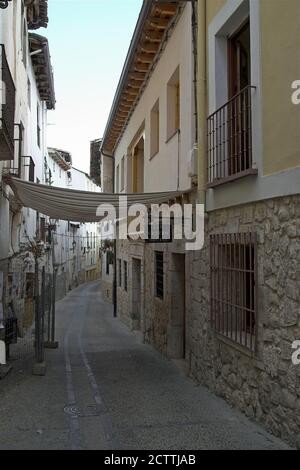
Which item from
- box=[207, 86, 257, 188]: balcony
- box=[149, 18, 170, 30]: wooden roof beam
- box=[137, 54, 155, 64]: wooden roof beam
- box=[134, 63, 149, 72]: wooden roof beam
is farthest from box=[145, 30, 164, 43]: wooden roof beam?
box=[207, 86, 257, 188]: balcony

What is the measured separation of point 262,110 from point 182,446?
3.24 metres

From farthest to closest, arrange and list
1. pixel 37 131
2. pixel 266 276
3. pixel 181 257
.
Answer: pixel 37 131 < pixel 181 257 < pixel 266 276

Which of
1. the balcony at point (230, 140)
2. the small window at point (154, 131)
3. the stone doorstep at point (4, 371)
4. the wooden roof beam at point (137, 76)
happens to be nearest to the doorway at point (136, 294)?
the small window at point (154, 131)

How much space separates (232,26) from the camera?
643 centimetres

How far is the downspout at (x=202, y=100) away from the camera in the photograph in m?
7.03

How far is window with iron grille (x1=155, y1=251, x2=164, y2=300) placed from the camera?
34.9ft

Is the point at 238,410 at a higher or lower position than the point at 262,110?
lower

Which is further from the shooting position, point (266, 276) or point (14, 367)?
point (14, 367)

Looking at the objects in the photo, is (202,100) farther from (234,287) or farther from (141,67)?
(141,67)

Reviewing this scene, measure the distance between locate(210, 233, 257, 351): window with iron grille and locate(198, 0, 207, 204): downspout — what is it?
910 millimetres

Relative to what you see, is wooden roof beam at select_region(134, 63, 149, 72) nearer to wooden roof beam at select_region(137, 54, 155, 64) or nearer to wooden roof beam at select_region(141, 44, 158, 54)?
wooden roof beam at select_region(137, 54, 155, 64)

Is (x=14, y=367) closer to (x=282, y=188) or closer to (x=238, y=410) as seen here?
(x=238, y=410)

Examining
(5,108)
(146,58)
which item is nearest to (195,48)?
(5,108)

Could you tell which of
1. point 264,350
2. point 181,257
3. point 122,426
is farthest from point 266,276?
point 181,257
